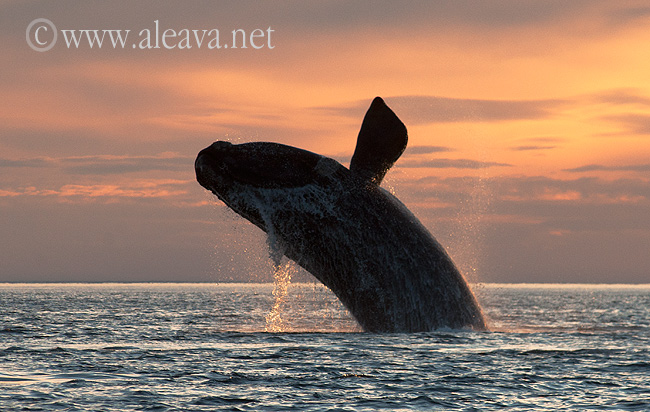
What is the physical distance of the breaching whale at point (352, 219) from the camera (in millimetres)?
12836

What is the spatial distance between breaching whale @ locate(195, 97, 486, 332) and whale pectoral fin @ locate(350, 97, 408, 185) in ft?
0.05

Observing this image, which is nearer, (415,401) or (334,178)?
(415,401)

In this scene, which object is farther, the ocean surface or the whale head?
the whale head

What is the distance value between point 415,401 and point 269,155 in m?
5.14

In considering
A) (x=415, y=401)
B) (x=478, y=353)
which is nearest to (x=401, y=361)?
(x=478, y=353)

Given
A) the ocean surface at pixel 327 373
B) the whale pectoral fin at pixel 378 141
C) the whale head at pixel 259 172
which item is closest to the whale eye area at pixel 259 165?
the whale head at pixel 259 172

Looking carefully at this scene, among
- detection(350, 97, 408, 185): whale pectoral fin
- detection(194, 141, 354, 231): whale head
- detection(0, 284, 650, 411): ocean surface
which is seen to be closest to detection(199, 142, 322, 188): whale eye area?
detection(194, 141, 354, 231): whale head

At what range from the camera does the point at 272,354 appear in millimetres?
12867

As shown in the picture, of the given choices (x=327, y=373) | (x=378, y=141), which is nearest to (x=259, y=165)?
(x=378, y=141)

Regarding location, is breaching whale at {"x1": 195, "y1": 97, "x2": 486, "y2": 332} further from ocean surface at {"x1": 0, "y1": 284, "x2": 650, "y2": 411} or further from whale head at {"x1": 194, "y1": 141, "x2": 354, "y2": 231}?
ocean surface at {"x1": 0, "y1": 284, "x2": 650, "y2": 411}

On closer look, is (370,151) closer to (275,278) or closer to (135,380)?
(275,278)

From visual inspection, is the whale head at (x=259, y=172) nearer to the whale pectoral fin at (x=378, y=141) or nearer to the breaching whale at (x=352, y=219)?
the breaching whale at (x=352, y=219)

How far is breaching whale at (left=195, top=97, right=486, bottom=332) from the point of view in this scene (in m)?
12.8

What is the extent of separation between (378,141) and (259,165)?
2.00 meters
